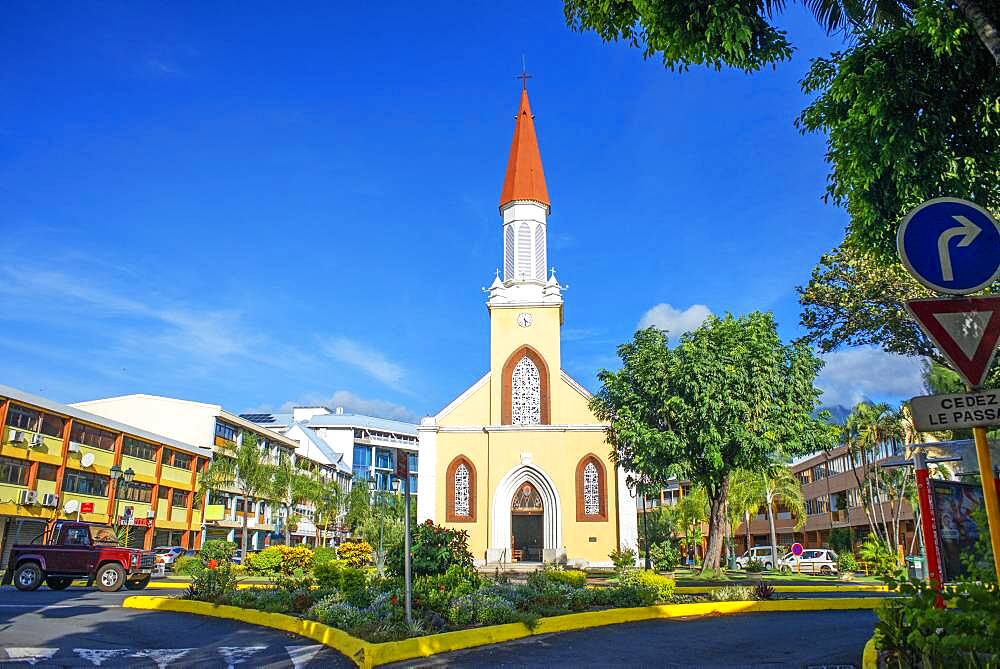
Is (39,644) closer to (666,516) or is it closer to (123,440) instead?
(123,440)

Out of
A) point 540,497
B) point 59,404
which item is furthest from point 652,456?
point 59,404

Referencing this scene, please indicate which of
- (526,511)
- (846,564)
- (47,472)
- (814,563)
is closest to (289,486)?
(47,472)

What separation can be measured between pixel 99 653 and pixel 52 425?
3193 cm

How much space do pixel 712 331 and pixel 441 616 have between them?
1894 cm

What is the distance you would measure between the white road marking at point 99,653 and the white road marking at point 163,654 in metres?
0.27

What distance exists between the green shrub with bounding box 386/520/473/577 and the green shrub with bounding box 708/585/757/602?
19.0ft

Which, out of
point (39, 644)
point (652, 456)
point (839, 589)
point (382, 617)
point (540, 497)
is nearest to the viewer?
point (39, 644)

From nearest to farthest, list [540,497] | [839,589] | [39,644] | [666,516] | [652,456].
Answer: [39,644] → [839,589] → [652,456] → [540,497] → [666,516]

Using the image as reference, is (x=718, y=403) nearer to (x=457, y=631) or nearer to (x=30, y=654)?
(x=457, y=631)

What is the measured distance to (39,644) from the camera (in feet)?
37.6

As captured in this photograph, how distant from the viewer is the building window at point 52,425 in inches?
1471

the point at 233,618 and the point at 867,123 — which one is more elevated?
the point at 867,123

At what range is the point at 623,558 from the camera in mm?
30234

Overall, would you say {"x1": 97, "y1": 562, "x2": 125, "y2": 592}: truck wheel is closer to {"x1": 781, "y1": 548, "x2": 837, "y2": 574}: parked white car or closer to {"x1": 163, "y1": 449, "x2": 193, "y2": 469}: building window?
{"x1": 163, "y1": 449, "x2": 193, "y2": 469}: building window
